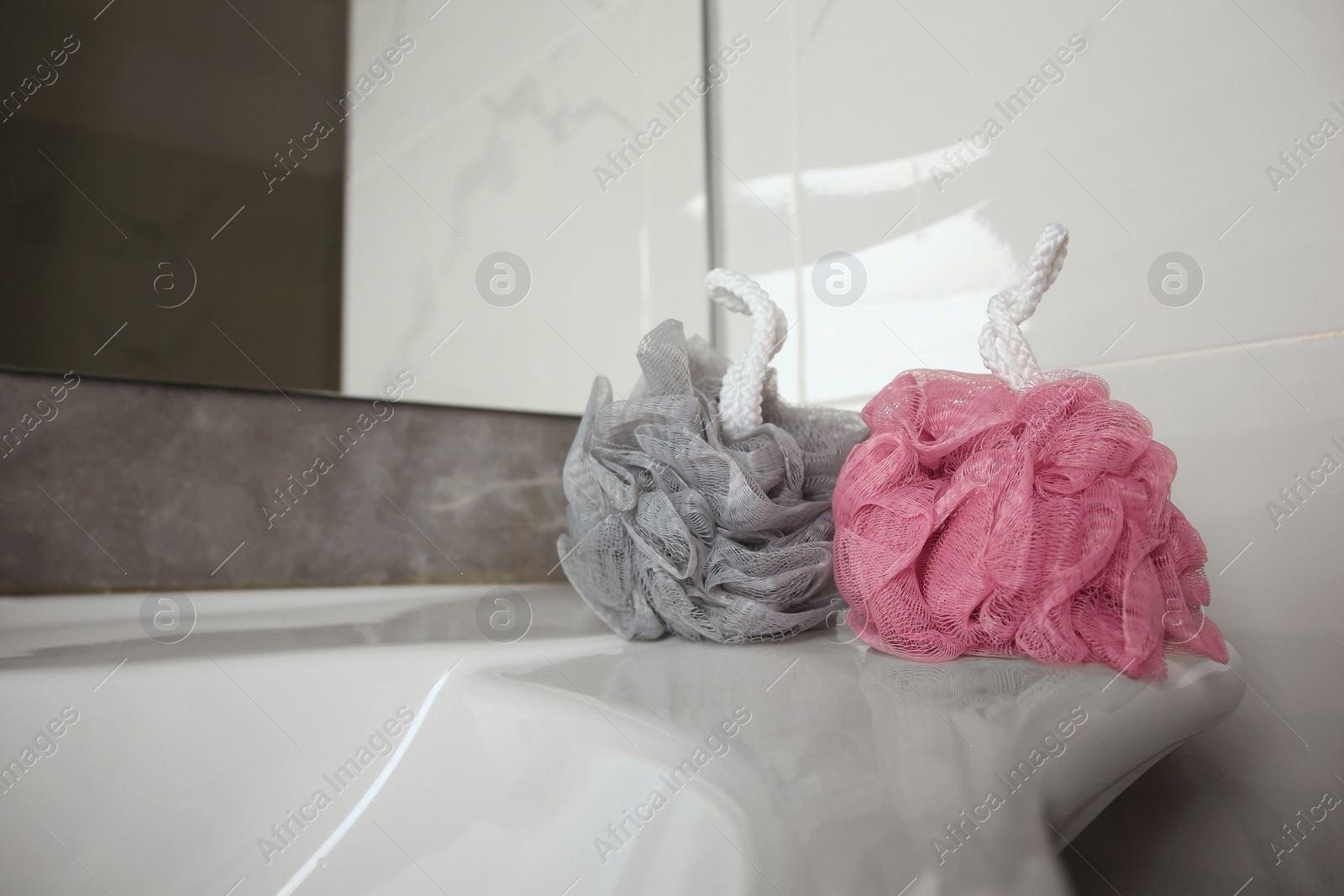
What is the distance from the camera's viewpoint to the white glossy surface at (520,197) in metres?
0.70

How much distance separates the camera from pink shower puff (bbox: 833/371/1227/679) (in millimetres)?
356

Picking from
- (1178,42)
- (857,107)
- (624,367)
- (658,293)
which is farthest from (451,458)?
(1178,42)

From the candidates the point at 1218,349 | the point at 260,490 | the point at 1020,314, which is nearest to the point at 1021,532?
the point at 1020,314

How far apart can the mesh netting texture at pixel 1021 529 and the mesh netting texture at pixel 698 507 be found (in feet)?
0.18

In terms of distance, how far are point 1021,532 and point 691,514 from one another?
0.19m

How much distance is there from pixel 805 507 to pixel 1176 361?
33cm

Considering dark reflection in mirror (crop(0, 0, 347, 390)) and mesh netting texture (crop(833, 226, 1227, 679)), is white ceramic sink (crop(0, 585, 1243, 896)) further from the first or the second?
dark reflection in mirror (crop(0, 0, 347, 390))

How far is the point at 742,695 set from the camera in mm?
328

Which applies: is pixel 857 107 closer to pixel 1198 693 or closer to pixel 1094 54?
pixel 1094 54

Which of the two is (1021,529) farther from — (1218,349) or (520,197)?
(520,197)

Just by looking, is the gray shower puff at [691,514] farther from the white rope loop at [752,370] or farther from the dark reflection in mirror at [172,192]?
the dark reflection in mirror at [172,192]

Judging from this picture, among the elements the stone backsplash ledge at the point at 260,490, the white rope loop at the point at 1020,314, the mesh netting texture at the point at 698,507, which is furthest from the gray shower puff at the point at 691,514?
the stone backsplash ledge at the point at 260,490

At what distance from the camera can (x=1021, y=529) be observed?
14.2 inches

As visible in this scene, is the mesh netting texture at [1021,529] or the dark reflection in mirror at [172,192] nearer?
the mesh netting texture at [1021,529]
